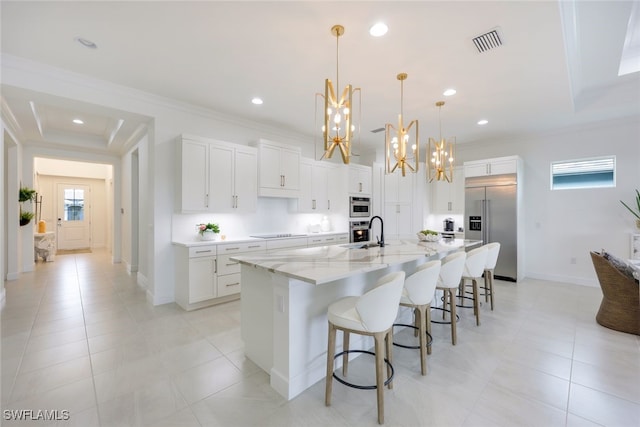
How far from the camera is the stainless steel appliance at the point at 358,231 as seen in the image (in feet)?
19.5

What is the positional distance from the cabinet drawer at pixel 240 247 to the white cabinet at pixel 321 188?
1245 millimetres

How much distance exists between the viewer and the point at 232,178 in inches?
168

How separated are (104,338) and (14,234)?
4.30 m

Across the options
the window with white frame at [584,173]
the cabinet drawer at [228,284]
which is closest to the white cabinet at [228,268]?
the cabinet drawer at [228,284]

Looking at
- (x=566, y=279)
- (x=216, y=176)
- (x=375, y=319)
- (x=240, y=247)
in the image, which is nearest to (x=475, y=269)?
(x=375, y=319)

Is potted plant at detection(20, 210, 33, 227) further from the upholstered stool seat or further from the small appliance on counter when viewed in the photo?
the small appliance on counter

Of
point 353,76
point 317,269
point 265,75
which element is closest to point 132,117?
point 265,75

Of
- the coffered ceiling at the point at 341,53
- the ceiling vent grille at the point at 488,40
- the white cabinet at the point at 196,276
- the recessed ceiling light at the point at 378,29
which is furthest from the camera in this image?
the white cabinet at the point at 196,276

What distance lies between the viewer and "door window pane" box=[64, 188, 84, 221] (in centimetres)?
927

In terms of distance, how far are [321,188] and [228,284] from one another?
256 centimetres

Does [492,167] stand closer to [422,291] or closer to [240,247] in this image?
[422,291]

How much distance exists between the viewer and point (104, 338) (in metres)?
2.87

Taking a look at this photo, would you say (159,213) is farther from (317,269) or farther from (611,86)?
(611,86)

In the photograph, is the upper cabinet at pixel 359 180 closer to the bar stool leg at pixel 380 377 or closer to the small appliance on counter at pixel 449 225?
the small appliance on counter at pixel 449 225
